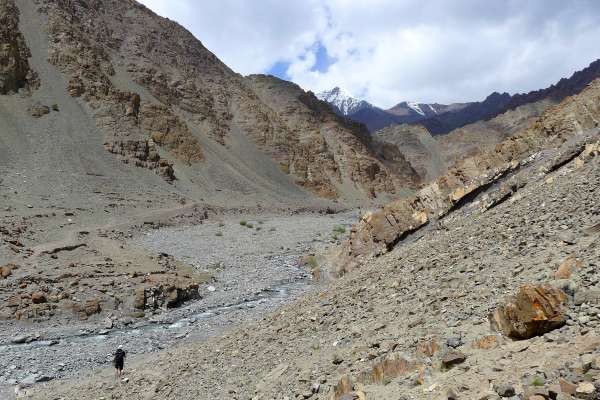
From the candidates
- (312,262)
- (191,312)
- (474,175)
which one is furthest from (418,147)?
(191,312)

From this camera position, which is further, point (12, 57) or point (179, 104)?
point (179, 104)

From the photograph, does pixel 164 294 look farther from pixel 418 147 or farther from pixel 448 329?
pixel 418 147

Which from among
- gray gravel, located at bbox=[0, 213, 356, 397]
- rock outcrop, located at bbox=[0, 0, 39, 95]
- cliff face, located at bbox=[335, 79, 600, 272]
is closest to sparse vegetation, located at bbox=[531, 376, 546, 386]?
cliff face, located at bbox=[335, 79, 600, 272]

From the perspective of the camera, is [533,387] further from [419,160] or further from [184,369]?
[419,160]

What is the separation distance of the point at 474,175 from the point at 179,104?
7250 cm

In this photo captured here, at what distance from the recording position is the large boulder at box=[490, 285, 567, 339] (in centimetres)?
597

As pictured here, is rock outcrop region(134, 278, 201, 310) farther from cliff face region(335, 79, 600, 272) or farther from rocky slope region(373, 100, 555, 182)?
rocky slope region(373, 100, 555, 182)

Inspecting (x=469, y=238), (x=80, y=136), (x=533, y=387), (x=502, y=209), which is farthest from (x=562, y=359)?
(x=80, y=136)

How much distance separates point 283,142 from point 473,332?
285 feet

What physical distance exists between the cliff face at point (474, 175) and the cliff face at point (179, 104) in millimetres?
46328

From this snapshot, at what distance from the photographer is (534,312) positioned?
19.9 ft

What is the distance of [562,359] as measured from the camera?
5258mm

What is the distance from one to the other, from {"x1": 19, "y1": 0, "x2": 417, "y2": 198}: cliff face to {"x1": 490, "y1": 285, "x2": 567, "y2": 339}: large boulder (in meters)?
59.0

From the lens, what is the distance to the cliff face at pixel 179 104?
67.0 meters
